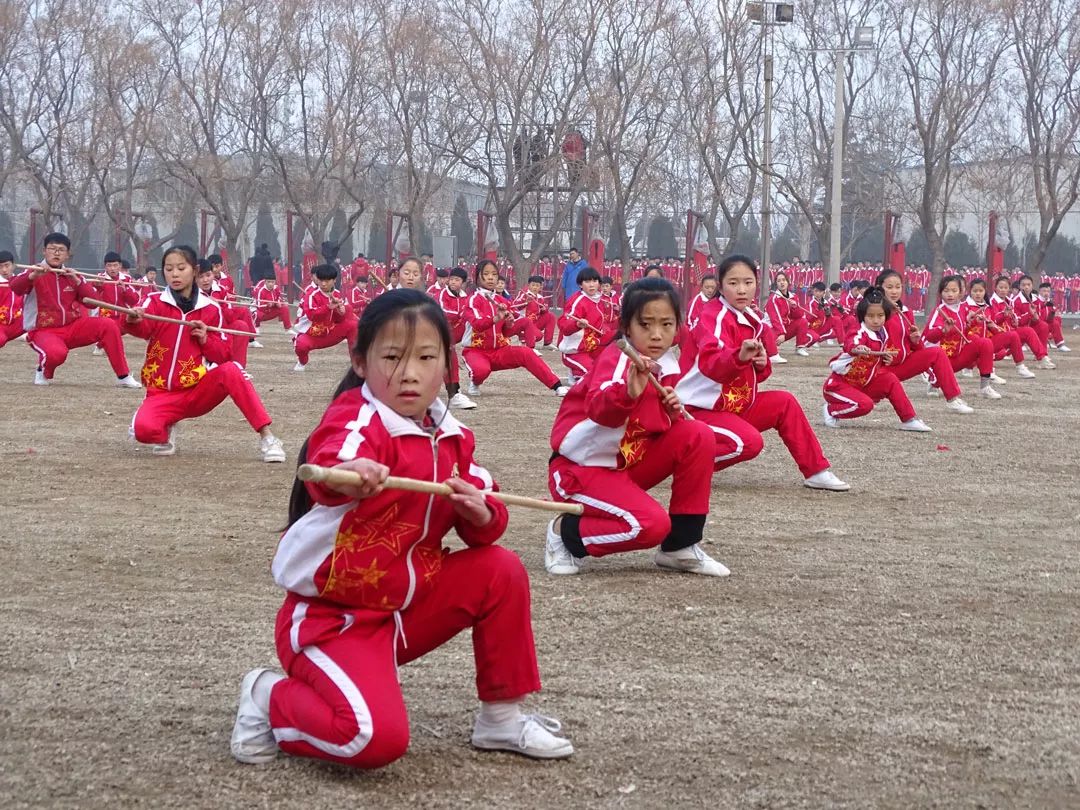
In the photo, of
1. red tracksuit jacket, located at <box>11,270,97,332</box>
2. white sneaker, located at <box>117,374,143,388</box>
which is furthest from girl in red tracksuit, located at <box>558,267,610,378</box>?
red tracksuit jacket, located at <box>11,270,97,332</box>

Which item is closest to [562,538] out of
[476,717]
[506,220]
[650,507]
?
[650,507]

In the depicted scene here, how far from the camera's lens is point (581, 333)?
48.0 ft

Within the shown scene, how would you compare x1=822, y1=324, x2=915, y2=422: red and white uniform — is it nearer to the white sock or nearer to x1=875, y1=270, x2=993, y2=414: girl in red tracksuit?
x1=875, y1=270, x2=993, y2=414: girl in red tracksuit

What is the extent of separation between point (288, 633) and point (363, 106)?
27889mm

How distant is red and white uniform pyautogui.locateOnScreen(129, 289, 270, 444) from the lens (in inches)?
329

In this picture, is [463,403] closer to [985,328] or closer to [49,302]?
[49,302]

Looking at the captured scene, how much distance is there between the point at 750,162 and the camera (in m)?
28.6

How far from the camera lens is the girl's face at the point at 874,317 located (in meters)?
10.7

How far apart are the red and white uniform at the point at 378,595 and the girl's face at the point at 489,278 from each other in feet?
36.7

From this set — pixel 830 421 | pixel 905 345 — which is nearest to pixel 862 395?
pixel 830 421

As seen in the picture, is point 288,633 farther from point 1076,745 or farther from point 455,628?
point 1076,745

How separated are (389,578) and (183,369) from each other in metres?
5.61

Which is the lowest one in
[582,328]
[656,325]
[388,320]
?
[582,328]

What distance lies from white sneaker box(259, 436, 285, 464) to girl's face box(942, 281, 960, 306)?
7898mm
